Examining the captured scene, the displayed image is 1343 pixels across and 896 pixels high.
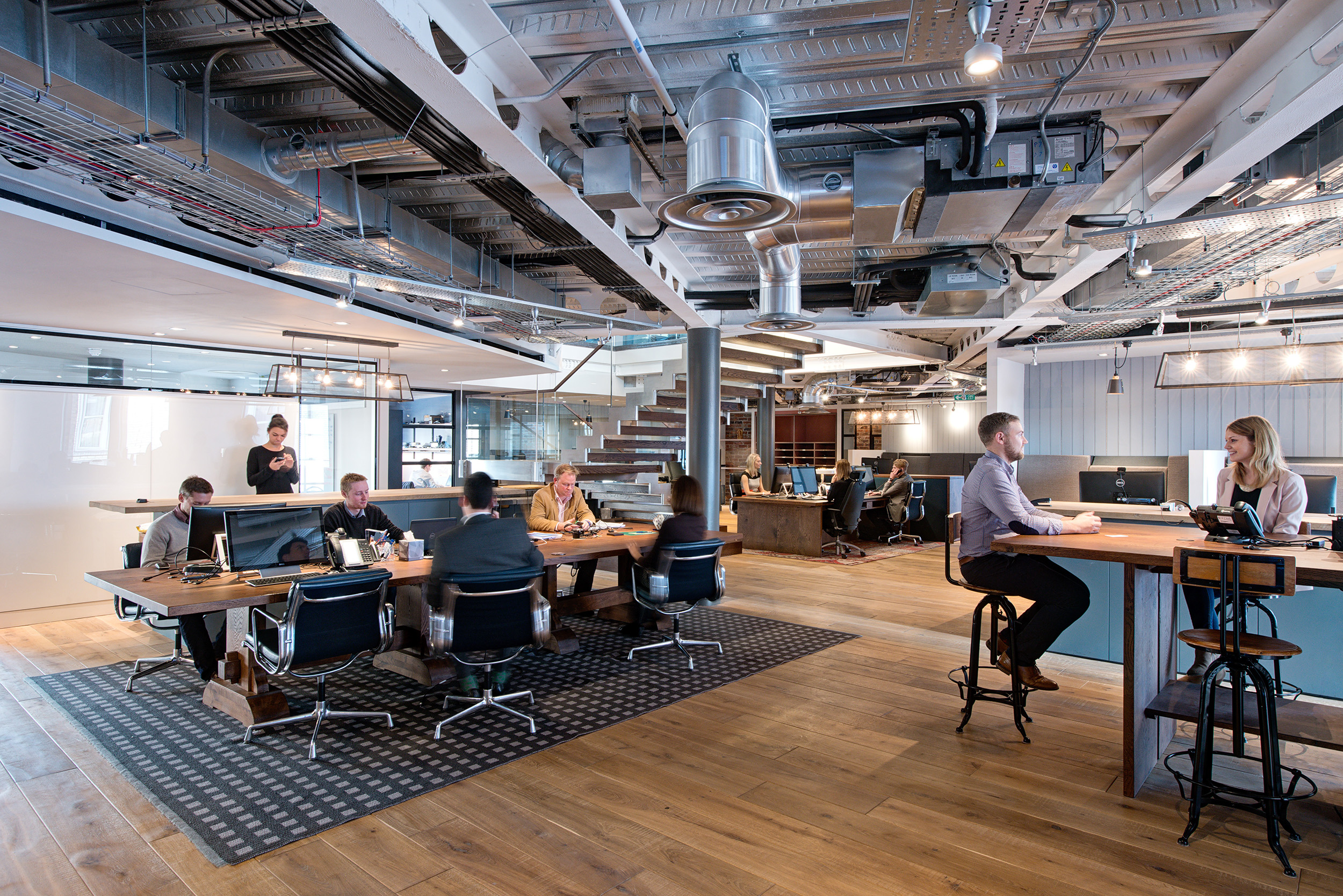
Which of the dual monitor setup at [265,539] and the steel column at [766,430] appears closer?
the dual monitor setup at [265,539]

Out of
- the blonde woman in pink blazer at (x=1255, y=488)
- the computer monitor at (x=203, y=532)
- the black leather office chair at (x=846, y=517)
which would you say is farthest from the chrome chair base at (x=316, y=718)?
the black leather office chair at (x=846, y=517)

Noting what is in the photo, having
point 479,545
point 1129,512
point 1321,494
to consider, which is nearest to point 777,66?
point 479,545

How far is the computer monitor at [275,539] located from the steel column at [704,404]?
17.0 ft

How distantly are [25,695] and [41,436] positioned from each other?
3330 millimetres

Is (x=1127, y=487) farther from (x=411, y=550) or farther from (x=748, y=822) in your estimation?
(x=411, y=550)

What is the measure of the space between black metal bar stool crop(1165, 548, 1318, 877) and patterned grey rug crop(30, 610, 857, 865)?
98.9 inches

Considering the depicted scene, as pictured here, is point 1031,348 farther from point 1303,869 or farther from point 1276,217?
point 1303,869

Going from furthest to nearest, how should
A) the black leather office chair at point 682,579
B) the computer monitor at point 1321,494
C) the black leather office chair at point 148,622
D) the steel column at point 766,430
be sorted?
the steel column at point 766,430 < the computer monitor at point 1321,494 < the black leather office chair at point 682,579 < the black leather office chair at point 148,622

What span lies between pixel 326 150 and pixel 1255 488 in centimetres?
546

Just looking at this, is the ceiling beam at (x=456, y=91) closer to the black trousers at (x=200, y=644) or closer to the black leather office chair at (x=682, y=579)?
the black leather office chair at (x=682, y=579)

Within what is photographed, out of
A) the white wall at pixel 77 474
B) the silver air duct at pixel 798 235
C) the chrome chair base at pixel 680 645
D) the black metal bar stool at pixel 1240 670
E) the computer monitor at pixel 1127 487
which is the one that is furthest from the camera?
the computer monitor at pixel 1127 487

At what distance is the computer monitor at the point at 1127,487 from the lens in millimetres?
6953

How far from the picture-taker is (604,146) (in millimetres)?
4145

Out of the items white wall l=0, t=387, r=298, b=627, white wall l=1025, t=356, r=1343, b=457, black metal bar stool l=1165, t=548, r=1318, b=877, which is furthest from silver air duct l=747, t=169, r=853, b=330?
white wall l=1025, t=356, r=1343, b=457
